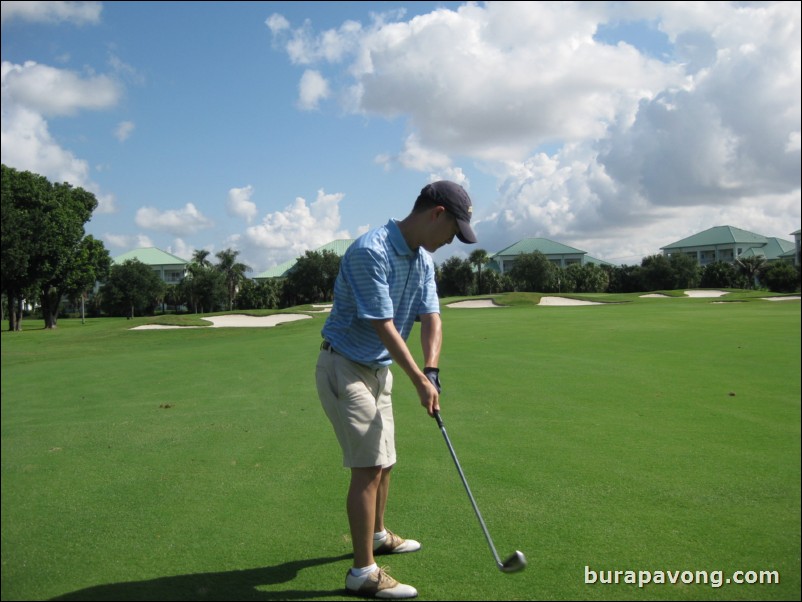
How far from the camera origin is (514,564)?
282cm

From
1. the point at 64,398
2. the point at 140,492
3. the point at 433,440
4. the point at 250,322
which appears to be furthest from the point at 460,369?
the point at 250,322

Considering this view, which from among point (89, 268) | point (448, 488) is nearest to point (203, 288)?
point (89, 268)

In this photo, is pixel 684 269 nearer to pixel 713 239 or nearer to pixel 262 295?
pixel 713 239

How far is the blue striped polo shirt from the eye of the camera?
323cm

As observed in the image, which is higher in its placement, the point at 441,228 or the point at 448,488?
the point at 441,228

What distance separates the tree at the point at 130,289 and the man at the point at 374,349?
75.4 metres

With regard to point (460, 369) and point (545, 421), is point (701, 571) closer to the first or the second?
point (545, 421)

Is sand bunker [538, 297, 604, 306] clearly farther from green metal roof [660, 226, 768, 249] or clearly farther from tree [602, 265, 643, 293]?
green metal roof [660, 226, 768, 249]

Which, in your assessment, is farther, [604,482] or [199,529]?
[604,482]

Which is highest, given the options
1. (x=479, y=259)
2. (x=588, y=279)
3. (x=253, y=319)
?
(x=479, y=259)

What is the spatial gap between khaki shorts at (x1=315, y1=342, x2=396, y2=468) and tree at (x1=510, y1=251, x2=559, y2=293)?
6736 centimetres

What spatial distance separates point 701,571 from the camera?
2.91 metres

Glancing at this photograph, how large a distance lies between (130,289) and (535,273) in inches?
1887

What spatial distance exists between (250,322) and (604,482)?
30.0 metres
